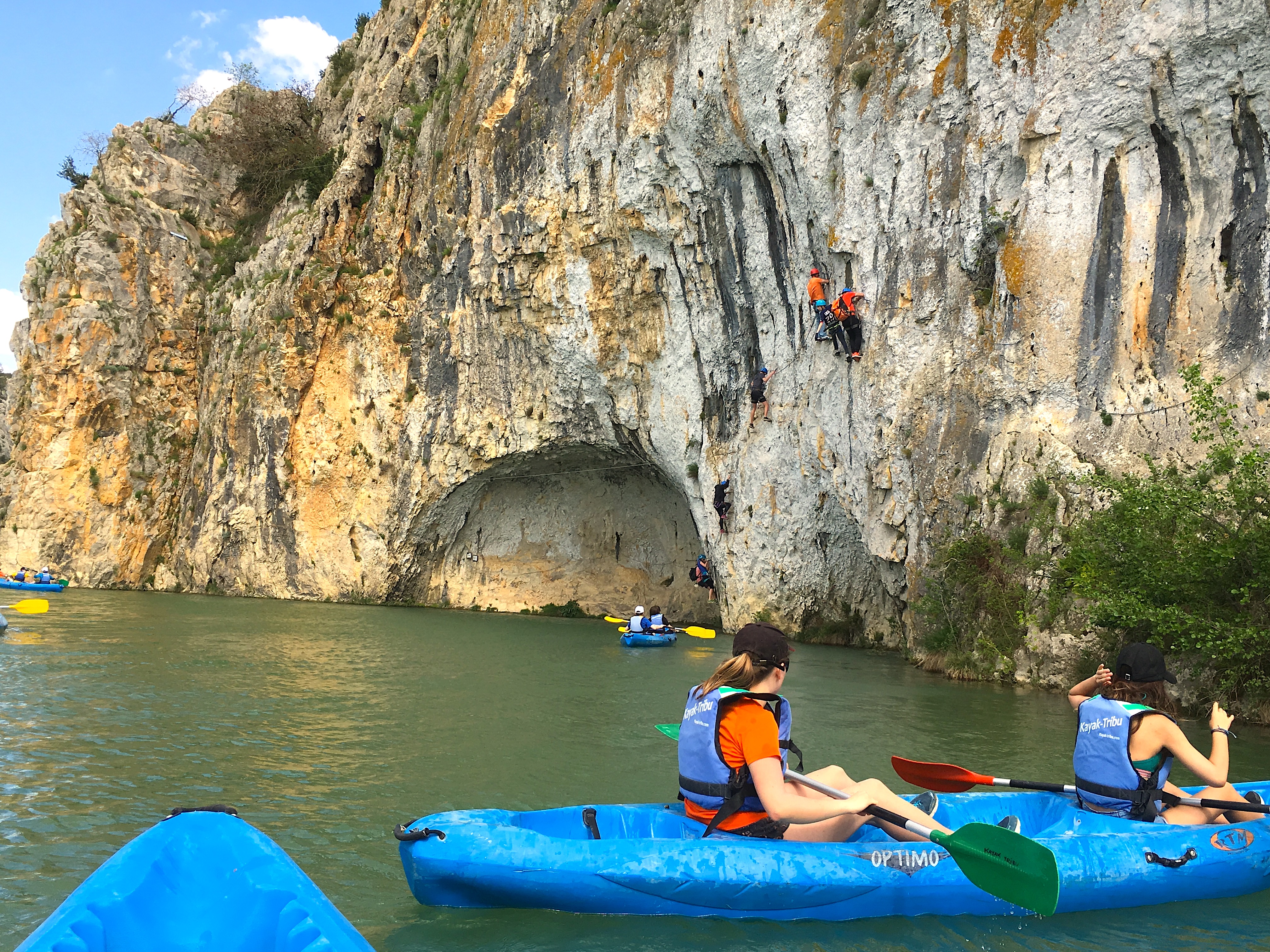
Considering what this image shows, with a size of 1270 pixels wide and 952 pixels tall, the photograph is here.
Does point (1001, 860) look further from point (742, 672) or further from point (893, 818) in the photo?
point (742, 672)

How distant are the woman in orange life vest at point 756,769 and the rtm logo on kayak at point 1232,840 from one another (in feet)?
6.05

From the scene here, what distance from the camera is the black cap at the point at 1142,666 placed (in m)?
5.41

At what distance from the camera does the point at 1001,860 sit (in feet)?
14.5

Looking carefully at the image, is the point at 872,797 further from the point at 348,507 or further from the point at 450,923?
the point at 348,507

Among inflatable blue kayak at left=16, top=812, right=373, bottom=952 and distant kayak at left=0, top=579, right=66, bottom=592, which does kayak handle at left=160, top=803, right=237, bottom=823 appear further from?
distant kayak at left=0, top=579, right=66, bottom=592

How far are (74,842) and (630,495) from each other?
83.4ft

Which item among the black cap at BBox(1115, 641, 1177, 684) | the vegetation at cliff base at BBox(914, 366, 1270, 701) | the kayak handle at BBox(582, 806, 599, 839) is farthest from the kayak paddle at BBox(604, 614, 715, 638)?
the kayak handle at BBox(582, 806, 599, 839)

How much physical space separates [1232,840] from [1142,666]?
1.08 metres

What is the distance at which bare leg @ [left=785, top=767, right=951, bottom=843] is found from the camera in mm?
4734

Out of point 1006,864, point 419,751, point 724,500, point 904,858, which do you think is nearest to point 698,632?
point 724,500

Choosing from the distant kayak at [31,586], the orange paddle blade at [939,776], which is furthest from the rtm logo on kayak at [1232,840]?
the distant kayak at [31,586]

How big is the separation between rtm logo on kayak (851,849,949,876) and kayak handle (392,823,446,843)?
2111 mm

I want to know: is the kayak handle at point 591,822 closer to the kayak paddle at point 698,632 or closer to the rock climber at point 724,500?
the kayak paddle at point 698,632

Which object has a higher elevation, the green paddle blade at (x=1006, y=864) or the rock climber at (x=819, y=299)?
the rock climber at (x=819, y=299)
